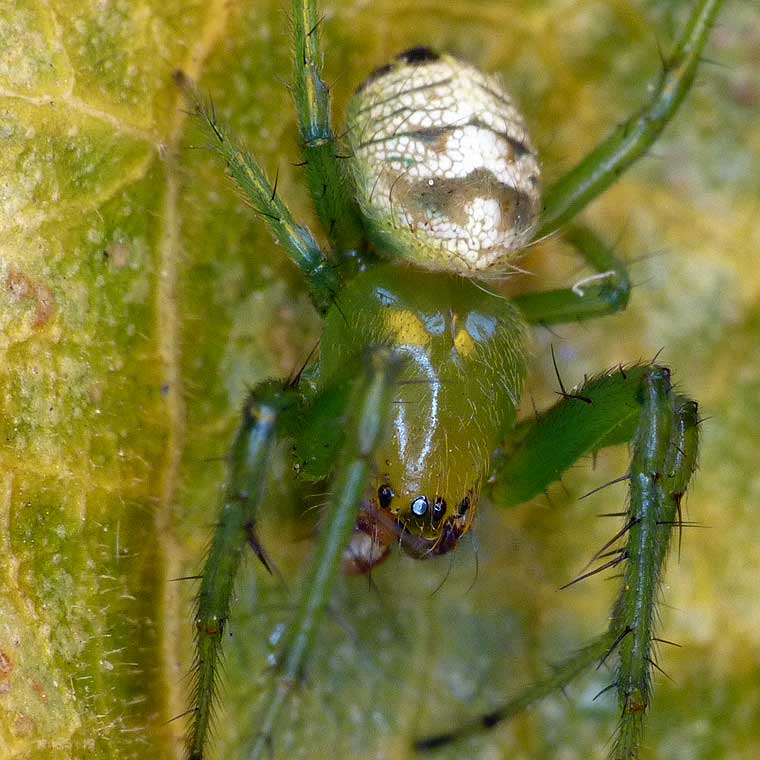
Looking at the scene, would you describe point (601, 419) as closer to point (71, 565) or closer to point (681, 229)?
point (681, 229)

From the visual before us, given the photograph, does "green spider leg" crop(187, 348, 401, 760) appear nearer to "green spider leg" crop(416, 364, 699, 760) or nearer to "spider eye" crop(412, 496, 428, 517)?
"spider eye" crop(412, 496, 428, 517)

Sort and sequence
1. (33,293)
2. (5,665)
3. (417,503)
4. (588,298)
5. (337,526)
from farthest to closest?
(588,298) < (417,503) < (33,293) < (5,665) < (337,526)

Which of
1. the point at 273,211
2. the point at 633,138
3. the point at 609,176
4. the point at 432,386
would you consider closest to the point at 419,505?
the point at 432,386

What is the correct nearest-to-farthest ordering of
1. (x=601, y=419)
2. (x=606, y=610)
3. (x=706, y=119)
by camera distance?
(x=601, y=419)
(x=606, y=610)
(x=706, y=119)

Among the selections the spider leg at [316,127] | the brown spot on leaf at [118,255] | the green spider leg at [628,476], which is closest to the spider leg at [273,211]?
the spider leg at [316,127]

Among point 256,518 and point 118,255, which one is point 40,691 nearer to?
point 256,518

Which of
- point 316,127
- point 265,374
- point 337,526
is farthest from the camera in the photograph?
point 265,374

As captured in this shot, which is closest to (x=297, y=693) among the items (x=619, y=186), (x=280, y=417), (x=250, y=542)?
(x=250, y=542)
